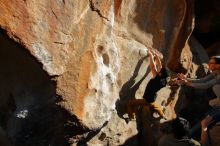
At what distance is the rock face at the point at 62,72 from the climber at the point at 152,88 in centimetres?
17

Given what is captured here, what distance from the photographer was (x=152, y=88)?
26.7ft

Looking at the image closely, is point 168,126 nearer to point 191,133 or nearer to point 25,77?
point 191,133

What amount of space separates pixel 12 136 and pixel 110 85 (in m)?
1.56

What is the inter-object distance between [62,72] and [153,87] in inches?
103

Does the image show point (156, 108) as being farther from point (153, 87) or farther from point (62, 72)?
point (62, 72)

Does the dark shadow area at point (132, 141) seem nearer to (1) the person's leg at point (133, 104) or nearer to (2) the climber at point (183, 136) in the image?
(1) the person's leg at point (133, 104)

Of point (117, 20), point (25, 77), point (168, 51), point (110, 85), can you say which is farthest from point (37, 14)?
point (168, 51)

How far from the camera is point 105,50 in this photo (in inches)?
266

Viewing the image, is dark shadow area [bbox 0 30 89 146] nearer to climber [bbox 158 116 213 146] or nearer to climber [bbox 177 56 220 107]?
climber [bbox 158 116 213 146]

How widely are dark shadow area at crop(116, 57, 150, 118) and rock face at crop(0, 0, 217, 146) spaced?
0.7 inches

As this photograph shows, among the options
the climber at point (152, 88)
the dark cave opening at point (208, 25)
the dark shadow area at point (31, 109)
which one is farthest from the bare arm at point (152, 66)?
the dark cave opening at point (208, 25)

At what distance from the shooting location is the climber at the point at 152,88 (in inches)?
317

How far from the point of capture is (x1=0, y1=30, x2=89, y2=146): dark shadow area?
6.35m

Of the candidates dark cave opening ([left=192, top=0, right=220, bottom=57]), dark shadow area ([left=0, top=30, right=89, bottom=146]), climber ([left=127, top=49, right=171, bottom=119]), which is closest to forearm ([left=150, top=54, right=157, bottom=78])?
climber ([left=127, top=49, right=171, bottom=119])
